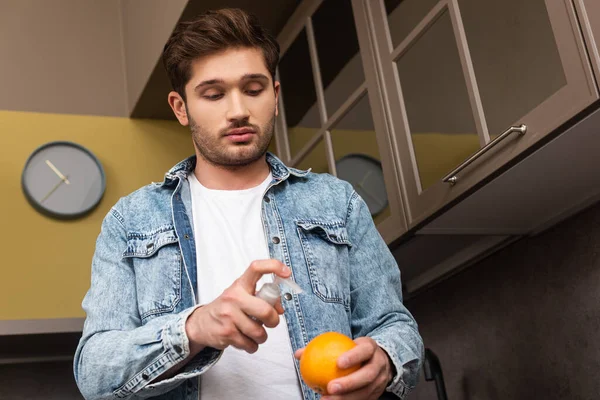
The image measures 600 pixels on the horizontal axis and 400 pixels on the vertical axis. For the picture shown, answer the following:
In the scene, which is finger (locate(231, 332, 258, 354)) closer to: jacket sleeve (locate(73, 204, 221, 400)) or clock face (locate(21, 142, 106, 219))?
jacket sleeve (locate(73, 204, 221, 400))

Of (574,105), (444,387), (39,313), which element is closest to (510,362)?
(444,387)

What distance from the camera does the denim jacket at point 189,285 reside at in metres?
0.93

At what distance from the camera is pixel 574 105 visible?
1.22 meters

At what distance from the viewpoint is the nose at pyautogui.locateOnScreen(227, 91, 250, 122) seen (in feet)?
3.73

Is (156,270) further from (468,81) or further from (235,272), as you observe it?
(468,81)

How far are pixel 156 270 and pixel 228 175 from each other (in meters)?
0.23

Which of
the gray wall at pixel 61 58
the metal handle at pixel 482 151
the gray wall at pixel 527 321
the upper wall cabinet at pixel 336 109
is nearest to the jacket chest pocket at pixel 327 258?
the metal handle at pixel 482 151

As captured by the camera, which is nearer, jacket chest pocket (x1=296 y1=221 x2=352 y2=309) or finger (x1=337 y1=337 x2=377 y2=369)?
finger (x1=337 y1=337 x2=377 y2=369)

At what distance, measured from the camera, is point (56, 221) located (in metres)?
2.52

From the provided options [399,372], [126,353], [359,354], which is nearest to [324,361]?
[359,354]

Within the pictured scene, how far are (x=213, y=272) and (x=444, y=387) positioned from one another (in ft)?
3.41

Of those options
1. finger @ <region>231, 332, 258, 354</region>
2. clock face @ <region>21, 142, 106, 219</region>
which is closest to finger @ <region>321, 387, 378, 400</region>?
finger @ <region>231, 332, 258, 354</region>

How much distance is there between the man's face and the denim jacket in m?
0.08

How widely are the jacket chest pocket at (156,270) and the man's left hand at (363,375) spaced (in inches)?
9.0
